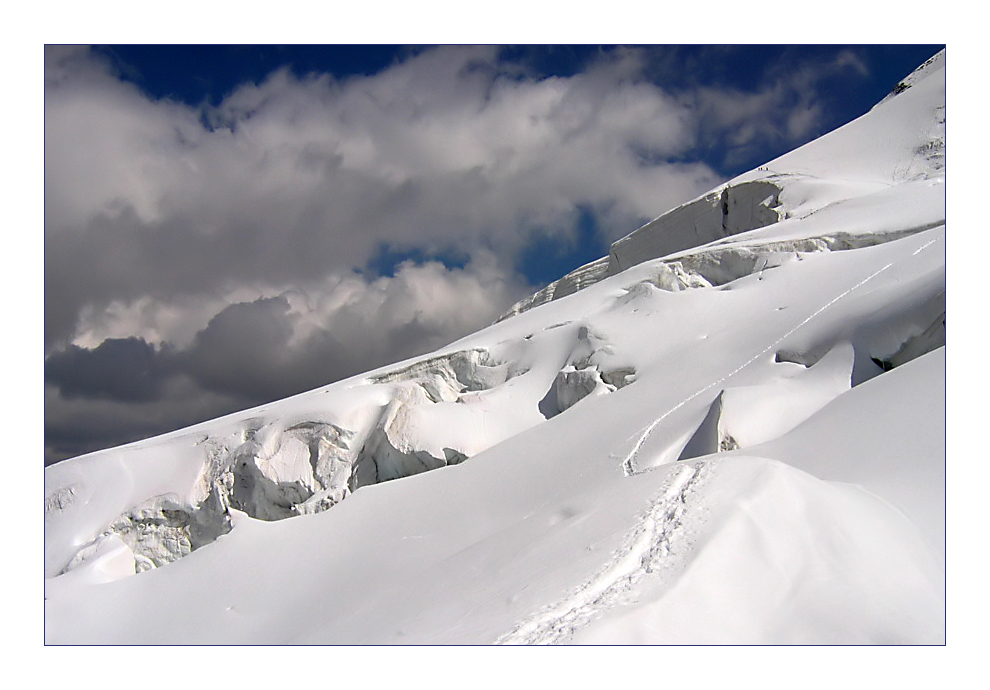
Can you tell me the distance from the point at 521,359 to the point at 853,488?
24.8 feet

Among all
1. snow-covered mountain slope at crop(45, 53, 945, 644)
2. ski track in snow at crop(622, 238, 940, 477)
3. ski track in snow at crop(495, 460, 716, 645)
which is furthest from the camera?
ski track in snow at crop(622, 238, 940, 477)

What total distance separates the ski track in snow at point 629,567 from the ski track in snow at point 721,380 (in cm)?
198

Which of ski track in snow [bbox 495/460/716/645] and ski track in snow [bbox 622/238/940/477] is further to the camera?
ski track in snow [bbox 622/238/940/477]

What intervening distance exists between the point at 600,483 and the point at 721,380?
2.70 metres

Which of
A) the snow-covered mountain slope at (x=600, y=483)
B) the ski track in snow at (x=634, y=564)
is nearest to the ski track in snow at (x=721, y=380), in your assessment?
the snow-covered mountain slope at (x=600, y=483)

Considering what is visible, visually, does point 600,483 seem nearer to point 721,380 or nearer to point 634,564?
point 634,564

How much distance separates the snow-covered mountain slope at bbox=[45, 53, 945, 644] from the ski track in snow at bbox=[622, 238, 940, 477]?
5 cm

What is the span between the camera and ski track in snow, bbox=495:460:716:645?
3631 millimetres

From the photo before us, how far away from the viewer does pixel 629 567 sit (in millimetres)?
4125

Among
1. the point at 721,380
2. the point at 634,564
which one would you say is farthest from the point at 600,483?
the point at 721,380

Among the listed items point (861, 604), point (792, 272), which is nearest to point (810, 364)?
point (792, 272)

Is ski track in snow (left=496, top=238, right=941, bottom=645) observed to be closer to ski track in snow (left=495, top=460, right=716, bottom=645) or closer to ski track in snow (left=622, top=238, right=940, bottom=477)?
ski track in snow (left=495, top=460, right=716, bottom=645)

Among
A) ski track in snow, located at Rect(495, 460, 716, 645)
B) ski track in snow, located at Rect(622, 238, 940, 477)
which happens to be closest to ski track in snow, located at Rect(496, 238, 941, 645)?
ski track in snow, located at Rect(495, 460, 716, 645)

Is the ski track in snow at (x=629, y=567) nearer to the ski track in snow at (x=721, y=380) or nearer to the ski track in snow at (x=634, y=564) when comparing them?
the ski track in snow at (x=634, y=564)
